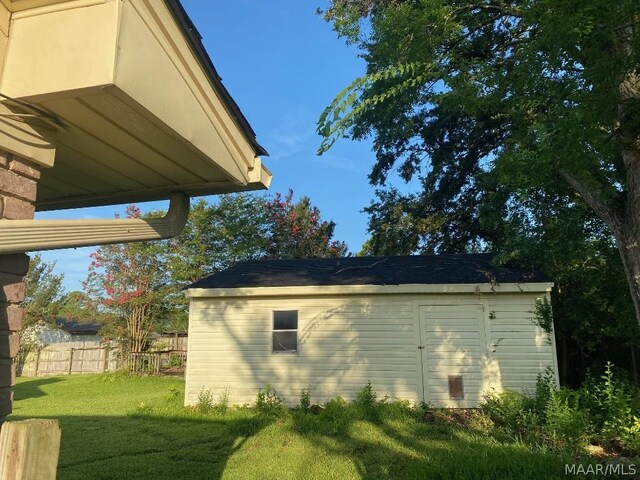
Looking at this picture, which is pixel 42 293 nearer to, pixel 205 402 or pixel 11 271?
pixel 205 402

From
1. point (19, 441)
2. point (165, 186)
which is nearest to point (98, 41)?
point (165, 186)

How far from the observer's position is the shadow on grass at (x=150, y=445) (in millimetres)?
5297

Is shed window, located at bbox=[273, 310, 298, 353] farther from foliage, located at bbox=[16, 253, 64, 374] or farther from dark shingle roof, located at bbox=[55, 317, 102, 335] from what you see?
dark shingle roof, located at bbox=[55, 317, 102, 335]

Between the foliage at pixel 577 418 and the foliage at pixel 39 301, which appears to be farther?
the foliage at pixel 39 301

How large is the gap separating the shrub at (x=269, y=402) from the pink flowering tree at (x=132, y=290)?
400 inches

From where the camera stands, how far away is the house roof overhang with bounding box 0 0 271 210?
5.65ft

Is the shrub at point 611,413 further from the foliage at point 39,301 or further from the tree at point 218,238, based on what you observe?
the foliage at point 39,301

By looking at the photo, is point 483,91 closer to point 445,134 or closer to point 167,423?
point 167,423

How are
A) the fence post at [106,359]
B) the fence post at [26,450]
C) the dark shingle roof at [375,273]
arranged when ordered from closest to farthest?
the fence post at [26,450]
the dark shingle roof at [375,273]
the fence post at [106,359]

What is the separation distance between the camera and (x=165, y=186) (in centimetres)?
275

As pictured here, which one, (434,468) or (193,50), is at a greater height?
(193,50)

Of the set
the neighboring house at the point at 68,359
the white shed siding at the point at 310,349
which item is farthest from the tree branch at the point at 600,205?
the neighboring house at the point at 68,359

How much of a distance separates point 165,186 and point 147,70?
3.24 ft

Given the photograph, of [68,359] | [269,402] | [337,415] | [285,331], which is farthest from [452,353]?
[68,359]
